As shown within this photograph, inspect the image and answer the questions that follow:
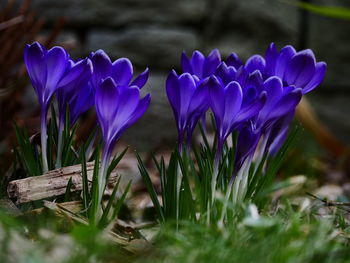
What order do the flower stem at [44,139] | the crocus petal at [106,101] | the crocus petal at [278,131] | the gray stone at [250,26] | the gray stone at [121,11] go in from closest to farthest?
1. the crocus petal at [106,101]
2. the flower stem at [44,139]
3. the crocus petal at [278,131]
4. the gray stone at [121,11]
5. the gray stone at [250,26]

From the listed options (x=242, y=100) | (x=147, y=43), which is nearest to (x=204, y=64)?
(x=242, y=100)

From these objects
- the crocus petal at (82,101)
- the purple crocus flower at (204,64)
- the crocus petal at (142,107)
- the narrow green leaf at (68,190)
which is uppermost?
the purple crocus flower at (204,64)

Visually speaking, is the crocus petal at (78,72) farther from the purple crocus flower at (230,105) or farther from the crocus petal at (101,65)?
the purple crocus flower at (230,105)

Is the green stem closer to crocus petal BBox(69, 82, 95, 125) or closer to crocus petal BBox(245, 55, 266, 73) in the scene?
crocus petal BBox(69, 82, 95, 125)

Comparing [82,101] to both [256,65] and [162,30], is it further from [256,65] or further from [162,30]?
[162,30]

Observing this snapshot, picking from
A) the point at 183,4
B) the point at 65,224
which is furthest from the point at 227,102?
the point at 183,4

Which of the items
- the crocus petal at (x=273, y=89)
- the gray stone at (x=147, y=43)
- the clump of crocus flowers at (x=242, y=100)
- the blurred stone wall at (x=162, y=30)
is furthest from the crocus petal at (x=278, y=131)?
the gray stone at (x=147, y=43)

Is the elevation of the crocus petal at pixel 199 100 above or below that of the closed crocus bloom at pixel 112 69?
below

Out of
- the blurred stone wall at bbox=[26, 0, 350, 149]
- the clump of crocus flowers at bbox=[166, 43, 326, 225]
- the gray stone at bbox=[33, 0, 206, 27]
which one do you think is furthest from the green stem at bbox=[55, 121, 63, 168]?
the gray stone at bbox=[33, 0, 206, 27]
